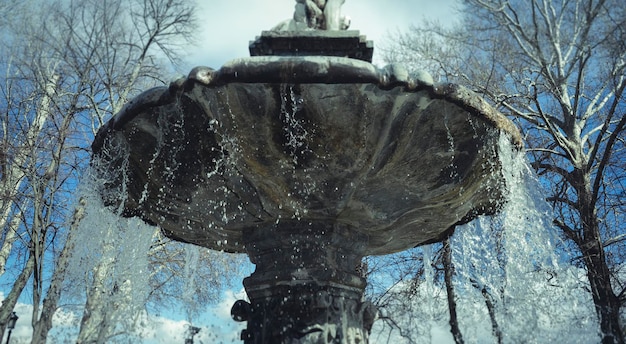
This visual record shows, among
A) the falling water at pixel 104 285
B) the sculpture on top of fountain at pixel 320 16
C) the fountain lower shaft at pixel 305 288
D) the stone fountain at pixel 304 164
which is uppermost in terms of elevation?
the sculpture on top of fountain at pixel 320 16

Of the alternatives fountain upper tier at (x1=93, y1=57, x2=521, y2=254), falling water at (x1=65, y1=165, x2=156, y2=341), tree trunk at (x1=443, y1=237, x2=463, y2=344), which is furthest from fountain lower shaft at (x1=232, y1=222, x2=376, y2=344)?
tree trunk at (x1=443, y1=237, x2=463, y2=344)

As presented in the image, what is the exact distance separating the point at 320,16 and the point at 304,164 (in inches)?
69.9

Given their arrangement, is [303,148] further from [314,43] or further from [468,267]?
[468,267]

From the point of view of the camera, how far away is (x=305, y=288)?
3732mm

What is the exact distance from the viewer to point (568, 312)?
340 inches

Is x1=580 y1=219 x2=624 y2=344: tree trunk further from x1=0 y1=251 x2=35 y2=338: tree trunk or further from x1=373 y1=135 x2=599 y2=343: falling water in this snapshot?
x1=0 y1=251 x2=35 y2=338: tree trunk

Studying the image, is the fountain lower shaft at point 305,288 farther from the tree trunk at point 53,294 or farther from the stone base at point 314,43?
the tree trunk at point 53,294

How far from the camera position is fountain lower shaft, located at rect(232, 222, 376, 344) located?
143 inches

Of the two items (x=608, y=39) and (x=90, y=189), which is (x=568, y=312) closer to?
(x=608, y=39)

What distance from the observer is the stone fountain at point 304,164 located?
3.05 meters

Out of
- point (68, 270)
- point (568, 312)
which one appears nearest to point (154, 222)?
point (68, 270)

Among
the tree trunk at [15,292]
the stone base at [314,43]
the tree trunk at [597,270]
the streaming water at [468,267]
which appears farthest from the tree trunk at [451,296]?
the stone base at [314,43]

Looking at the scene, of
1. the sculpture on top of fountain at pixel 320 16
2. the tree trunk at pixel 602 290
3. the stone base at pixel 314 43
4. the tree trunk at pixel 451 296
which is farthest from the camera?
the tree trunk at pixel 451 296

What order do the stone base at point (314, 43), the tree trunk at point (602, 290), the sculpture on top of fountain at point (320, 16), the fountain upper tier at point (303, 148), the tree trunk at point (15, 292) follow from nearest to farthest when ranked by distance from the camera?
the fountain upper tier at point (303, 148) → the stone base at point (314, 43) → the sculpture on top of fountain at point (320, 16) → the tree trunk at point (602, 290) → the tree trunk at point (15, 292)
